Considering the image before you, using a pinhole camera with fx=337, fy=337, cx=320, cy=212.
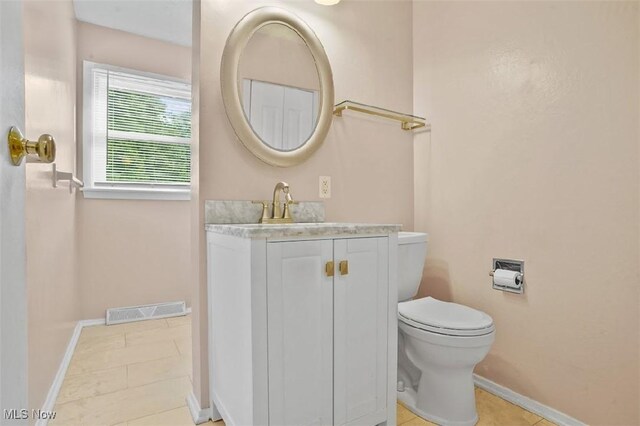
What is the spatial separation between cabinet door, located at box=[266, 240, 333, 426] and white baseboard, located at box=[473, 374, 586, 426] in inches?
39.8

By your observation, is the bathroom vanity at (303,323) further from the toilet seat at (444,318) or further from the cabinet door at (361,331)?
the toilet seat at (444,318)

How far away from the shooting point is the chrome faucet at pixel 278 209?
158 centimetres

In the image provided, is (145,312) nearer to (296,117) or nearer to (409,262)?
(296,117)

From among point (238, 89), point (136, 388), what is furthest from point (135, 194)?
point (238, 89)

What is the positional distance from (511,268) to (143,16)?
10.1 ft

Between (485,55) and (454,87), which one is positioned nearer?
(485,55)

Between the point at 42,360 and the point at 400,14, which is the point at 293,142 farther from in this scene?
the point at 42,360

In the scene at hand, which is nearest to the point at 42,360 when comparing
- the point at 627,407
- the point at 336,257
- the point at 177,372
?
the point at 177,372

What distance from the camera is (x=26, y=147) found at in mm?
558

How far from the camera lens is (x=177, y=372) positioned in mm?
1939

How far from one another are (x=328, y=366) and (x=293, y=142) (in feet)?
3.46

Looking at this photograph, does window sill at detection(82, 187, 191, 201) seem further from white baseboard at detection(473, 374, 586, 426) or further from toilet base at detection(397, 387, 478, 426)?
white baseboard at detection(473, 374, 586, 426)

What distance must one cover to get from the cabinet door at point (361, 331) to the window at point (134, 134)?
223 centimetres

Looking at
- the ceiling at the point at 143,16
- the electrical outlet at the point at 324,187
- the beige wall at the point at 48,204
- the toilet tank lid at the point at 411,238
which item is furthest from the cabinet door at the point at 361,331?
the ceiling at the point at 143,16
